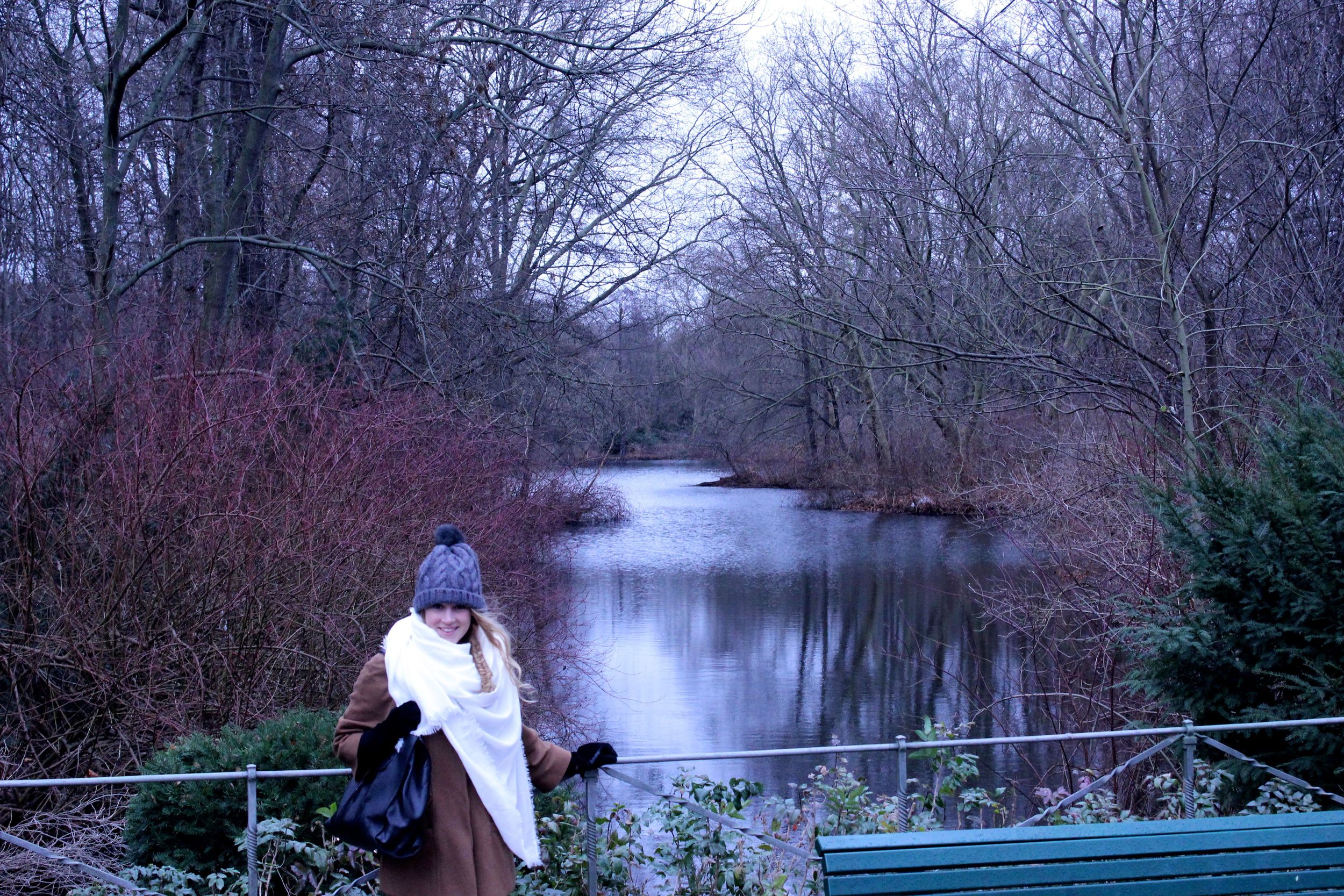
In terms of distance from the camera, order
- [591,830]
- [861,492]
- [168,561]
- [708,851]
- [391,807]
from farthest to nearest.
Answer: [861,492] → [168,561] → [708,851] → [591,830] → [391,807]

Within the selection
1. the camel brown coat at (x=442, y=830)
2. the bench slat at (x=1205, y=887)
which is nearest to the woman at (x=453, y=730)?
the camel brown coat at (x=442, y=830)

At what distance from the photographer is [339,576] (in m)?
8.30

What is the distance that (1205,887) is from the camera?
10.3ft

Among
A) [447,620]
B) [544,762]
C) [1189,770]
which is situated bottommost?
[1189,770]

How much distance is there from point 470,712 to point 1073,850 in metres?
1.67

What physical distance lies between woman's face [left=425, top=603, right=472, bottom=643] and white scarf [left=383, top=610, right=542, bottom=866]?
0.03 metres

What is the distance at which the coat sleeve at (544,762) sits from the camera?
3.51 meters

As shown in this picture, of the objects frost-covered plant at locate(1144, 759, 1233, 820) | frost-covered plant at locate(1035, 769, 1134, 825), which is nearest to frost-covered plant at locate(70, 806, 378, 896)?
frost-covered plant at locate(1035, 769, 1134, 825)

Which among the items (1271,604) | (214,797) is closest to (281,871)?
(214,797)

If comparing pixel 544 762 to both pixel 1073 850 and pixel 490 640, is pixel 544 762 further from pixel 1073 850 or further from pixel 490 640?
pixel 1073 850

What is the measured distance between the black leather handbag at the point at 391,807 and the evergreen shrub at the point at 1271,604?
3915 mm

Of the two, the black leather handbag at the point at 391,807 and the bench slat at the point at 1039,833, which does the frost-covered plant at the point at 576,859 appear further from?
the bench slat at the point at 1039,833

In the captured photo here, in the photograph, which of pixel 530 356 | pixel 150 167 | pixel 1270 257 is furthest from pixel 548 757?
pixel 150 167

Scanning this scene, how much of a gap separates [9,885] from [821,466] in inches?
1279
